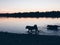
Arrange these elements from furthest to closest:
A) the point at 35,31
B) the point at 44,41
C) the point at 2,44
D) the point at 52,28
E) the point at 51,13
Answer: the point at 51,13 < the point at 52,28 < the point at 35,31 < the point at 44,41 < the point at 2,44

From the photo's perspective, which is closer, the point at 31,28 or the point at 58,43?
the point at 58,43

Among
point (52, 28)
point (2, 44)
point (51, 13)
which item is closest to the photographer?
point (2, 44)

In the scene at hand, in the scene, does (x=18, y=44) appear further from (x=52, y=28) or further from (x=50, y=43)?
(x=52, y=28)

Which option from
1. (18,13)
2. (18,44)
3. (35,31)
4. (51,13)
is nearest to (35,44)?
(18,44)

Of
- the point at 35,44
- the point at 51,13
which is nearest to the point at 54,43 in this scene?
the point at 35,44

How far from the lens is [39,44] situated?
9844 mm

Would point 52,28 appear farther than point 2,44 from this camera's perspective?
Yes

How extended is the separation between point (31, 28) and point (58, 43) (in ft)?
18.7

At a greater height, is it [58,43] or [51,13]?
[58,43]

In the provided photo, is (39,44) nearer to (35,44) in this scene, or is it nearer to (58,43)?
(35,44)

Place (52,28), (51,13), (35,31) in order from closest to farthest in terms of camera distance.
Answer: (35,31) < (52,28) < (51,13)

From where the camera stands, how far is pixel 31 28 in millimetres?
15414

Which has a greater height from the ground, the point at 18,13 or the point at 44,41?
the point at 44,41

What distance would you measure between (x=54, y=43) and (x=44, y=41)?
0.75 meters
